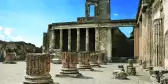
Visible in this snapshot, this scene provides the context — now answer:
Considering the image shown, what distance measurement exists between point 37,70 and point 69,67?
4472 mm

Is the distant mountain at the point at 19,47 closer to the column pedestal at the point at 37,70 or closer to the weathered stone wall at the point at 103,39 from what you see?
the weathered stone wall at the point at 103,39

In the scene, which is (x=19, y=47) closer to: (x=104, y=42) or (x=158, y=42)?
(x=104, y=42)

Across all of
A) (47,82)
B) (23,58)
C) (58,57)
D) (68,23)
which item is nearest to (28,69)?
(47,82)

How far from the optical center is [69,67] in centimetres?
1390

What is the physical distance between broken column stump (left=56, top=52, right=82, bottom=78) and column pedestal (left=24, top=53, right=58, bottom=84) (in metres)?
3.69

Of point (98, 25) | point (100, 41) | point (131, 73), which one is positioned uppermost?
point (98, 25)

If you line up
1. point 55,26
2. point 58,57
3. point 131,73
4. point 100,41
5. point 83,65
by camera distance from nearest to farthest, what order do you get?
point 131,73
point 83,65
point 58,57
point 100,41
point 55,26

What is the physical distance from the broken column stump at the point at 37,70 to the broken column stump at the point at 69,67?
3690 millimetres

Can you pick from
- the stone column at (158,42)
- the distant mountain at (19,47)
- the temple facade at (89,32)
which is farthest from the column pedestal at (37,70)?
the temple facade at (89,32)

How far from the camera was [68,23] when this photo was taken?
125ft

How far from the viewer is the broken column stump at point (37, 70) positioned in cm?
936

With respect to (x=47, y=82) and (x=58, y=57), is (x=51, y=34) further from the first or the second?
(x=47, y=82)

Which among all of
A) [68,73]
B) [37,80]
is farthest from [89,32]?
[37,80]

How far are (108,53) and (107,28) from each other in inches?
134
